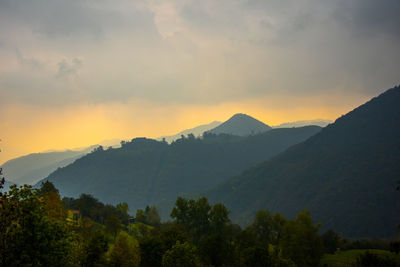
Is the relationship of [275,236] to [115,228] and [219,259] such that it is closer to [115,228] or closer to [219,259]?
[219,259]

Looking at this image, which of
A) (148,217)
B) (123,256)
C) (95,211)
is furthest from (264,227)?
(148,217)

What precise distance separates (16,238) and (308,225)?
73405mm

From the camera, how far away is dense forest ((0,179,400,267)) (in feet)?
93.7

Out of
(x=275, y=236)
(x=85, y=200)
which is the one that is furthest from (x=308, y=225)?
(x=85, y=200)

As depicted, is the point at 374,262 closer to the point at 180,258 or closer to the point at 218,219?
the point at 180,258

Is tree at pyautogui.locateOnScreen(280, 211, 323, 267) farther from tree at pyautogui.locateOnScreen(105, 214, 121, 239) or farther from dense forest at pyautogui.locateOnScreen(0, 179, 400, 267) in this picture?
tree at pyautogui.locateOnScreen(105, 214, 121, 239)

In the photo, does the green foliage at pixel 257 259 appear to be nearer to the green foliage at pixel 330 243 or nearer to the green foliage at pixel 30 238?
the green foliage at pixel 30 238

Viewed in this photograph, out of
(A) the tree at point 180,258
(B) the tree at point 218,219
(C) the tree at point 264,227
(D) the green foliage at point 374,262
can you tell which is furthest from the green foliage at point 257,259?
(B) the tree at point 218,219

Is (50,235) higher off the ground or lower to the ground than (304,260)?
higher

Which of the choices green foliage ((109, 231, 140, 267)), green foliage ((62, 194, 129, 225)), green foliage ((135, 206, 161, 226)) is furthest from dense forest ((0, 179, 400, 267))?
green foliage ((135, 206, 161, 226))

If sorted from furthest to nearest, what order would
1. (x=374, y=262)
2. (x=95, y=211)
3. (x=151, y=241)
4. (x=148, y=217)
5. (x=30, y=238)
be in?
(x=148, y=217) → (x=95, y=211) → (x=151, y=241) → (x=374, y=262) → (x=30, y=238)

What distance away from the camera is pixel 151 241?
6150cm

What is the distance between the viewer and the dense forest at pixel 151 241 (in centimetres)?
2856

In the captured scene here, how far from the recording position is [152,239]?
62.1 meters
